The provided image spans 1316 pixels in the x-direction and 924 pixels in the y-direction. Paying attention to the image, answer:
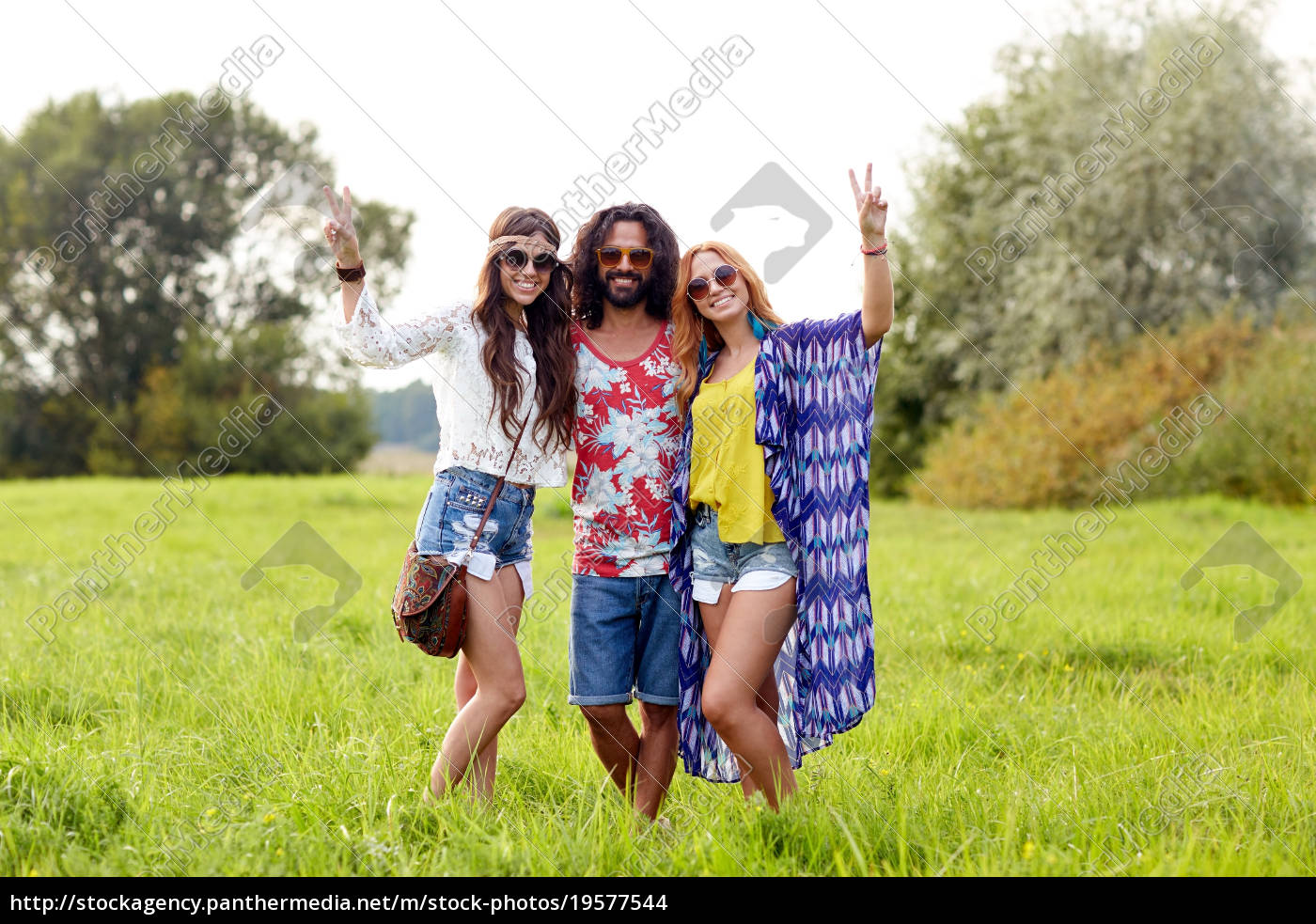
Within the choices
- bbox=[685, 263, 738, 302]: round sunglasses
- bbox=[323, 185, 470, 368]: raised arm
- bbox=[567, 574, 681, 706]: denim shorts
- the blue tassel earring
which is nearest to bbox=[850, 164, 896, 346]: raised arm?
the blue tassel earring

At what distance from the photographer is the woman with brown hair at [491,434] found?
120 inches

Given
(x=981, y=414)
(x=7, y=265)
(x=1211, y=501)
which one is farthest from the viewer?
(x=7, y=265)

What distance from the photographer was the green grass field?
9.02ft

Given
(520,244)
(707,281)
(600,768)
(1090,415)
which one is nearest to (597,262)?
(520,244)

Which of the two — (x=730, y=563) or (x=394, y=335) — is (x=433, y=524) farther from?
(x=730, y=563)

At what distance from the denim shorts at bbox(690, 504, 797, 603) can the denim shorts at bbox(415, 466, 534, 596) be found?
0.56m

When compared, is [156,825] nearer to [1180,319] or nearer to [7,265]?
[1180,319]

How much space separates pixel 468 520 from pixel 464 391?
0.42 m

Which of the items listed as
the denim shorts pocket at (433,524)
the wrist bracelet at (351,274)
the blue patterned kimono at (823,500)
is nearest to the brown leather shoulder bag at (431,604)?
the denim shorts pocket at (433,524)

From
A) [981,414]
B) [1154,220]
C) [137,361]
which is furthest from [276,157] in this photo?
[1154,220]

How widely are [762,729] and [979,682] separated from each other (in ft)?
7.48

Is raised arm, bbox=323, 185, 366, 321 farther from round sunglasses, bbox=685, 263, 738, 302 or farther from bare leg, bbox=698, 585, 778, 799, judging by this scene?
bare leg, bbox=698, 585, 778, 799

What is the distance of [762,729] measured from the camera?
3.04 meters

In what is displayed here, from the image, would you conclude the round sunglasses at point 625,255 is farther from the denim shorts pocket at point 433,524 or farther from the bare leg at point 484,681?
the bare leg at point 484,681
